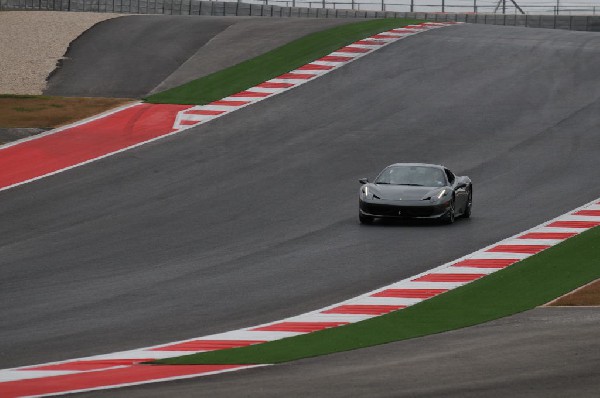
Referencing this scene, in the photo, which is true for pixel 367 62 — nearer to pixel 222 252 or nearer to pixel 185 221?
pixel 185 221

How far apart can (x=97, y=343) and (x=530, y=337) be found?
4863mm

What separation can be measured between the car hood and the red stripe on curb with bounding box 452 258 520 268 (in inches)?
151

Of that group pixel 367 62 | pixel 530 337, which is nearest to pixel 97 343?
pixel 530 337

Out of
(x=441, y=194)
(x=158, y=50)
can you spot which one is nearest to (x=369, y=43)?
(x=158, y=50)

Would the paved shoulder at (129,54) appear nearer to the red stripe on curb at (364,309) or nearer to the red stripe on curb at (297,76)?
the red stripe on curb at (297,76)

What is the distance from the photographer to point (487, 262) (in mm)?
21297

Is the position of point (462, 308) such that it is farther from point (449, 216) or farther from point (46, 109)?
point (46, 109)

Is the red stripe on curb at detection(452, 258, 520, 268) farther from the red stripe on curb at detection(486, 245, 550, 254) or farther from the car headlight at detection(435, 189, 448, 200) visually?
the car headlight at detection(435, 189, 448, 200)

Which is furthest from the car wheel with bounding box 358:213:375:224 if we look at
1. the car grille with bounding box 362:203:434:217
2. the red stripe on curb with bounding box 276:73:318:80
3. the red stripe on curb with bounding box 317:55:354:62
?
the red stripe on curb with bounding box 317:55:354:62

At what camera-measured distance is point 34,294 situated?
18.8 metres

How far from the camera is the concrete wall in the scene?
60688mm

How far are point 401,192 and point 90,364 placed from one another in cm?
1224

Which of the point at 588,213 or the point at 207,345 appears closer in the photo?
the point at 207,345

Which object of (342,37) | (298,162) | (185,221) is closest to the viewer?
(185,221)
